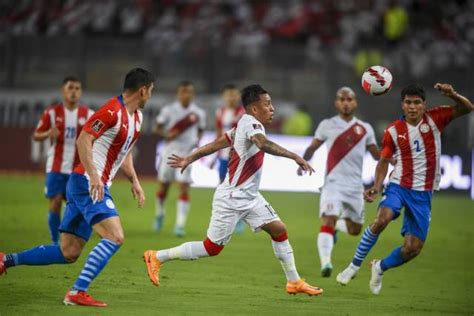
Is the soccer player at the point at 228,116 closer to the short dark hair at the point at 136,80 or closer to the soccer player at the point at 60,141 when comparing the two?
the soccer player at the point at 60,141

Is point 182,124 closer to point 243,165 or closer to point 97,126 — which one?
point 243,165

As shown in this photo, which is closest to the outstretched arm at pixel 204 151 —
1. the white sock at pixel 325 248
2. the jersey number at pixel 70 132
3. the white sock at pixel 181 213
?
the white sock at pixel 325 248

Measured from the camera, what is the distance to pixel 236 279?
11734mm

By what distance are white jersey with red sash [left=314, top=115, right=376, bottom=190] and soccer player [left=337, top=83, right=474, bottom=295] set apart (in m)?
2.00

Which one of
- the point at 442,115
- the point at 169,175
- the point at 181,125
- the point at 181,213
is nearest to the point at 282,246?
the point at 442,115

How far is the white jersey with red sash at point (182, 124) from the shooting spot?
58.1 feet

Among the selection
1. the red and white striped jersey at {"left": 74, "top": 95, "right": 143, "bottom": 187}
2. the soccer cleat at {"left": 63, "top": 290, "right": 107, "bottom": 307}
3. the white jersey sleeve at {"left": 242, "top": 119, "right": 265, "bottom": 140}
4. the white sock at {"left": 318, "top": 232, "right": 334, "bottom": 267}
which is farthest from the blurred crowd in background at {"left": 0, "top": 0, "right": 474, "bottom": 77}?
the soccer cleat at {"left": 63, "top": 290, "right": 107, "bottom": 307}

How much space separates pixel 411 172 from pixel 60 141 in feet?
18.4

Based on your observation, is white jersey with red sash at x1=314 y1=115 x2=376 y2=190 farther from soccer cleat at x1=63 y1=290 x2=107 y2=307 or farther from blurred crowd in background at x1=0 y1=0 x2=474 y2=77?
blurred crowd in background at x1=0 y1=0 x2=474 y2=77

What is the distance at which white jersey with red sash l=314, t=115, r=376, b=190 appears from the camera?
12.9 meters

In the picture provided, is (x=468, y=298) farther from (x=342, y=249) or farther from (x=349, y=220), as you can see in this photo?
(x=342, y=249)

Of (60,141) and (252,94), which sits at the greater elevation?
(252,94)

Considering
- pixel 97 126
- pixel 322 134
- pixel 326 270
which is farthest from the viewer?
pixel 322 134

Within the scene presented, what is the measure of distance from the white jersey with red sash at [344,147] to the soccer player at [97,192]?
13.1 feet
